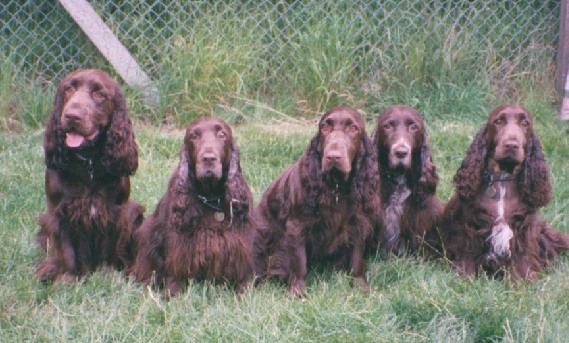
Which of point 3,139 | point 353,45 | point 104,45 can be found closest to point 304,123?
point 353,45

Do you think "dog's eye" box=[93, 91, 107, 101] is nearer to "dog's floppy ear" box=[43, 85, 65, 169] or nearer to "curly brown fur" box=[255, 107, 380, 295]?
"dog's floppy ear" box=[43, 85, 65, 169]

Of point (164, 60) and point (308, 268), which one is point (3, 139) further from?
point (308, 268)

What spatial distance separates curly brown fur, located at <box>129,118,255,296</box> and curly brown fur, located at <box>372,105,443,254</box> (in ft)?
3.02

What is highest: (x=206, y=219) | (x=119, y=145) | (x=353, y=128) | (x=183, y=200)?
(x=353, y=128)

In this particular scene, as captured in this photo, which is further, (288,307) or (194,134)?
(194,134)

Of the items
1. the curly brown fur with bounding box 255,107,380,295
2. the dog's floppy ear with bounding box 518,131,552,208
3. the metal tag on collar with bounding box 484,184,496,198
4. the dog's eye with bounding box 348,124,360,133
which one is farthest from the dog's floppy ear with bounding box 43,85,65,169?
the dog's floppy ear with bounding box 518,131,552,208

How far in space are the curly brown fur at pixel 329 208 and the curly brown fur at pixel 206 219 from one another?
250 mm

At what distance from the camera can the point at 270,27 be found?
30.5 feet

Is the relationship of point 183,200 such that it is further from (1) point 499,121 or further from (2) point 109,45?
(2) point 109,45

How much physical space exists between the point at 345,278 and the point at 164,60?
3.88m

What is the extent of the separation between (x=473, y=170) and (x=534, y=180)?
1.11ft

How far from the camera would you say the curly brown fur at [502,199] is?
5.82 meters

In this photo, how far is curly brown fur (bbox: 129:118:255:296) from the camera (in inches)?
218

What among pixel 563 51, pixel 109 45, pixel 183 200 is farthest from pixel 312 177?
pixel 563 51
